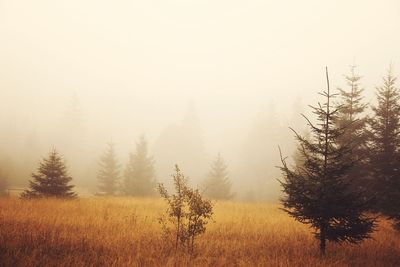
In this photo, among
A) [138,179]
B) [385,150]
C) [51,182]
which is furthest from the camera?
[138,179]

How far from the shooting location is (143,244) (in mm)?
8086

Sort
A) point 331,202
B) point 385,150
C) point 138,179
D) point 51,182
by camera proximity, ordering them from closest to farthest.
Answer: point 331,202 → point 385,150 → point 51,182 → point 138,179

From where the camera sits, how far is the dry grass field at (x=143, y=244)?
259 inches

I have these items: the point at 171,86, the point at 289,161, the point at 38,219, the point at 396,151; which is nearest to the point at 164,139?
the point at 289,161

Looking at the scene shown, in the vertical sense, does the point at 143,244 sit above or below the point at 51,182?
below

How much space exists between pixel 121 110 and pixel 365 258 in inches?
4564

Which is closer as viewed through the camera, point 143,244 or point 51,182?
point 143,244

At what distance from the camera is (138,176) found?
3169cm

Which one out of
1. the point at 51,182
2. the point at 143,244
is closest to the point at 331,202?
the point at 143,244

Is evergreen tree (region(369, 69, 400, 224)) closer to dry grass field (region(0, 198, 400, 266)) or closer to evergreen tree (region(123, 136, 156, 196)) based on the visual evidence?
dry grass field (region(0, 198, 400, 266))

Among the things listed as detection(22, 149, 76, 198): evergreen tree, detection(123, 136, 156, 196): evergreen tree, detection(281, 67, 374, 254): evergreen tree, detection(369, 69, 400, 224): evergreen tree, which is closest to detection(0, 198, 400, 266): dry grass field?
detection(281, 67, 374, 254): evergreen tree

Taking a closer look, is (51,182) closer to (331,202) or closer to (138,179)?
(138,179)

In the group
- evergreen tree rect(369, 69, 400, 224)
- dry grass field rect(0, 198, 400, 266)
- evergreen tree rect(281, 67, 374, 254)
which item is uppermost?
evergreen tree rect(369, 69, 400, 224)

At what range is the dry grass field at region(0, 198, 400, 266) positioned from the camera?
21.6 ft
